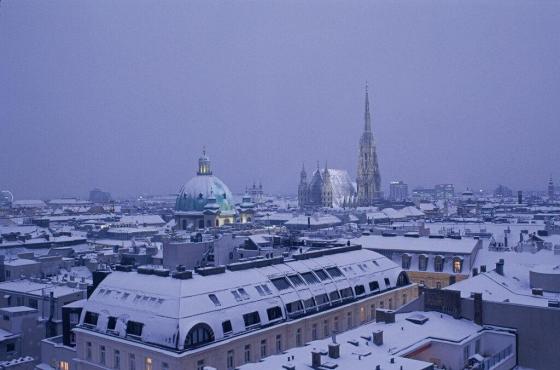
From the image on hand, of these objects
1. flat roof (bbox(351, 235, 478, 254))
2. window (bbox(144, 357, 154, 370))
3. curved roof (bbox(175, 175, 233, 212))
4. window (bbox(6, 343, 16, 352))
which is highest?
curved roof (bbox(175, 175, 233, 212))

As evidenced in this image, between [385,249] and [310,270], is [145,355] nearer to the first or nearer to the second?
[310,270]

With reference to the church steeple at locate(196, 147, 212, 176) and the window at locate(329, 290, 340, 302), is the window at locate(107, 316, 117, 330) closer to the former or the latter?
the window at locate(329, 290, 340, 302)

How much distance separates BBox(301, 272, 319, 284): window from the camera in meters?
45.4

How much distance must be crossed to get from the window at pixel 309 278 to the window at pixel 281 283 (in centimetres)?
232

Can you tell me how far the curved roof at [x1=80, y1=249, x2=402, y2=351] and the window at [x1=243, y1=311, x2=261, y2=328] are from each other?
240 millimetres

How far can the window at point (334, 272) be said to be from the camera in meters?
48.1

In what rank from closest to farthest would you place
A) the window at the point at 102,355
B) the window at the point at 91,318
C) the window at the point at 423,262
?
the window at the point at 102,355 → the window at the point at 91,318 → the window at the point at 423,262

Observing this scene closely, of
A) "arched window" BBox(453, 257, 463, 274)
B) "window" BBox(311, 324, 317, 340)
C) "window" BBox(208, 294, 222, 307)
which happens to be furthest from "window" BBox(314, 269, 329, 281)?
"arched window" BBox(453, 257, 463, 274)

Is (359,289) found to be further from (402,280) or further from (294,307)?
(294,307)

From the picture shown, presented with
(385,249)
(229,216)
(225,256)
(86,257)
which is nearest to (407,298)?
(385,249)

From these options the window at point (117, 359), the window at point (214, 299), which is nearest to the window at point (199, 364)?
the window at point (214, 299)

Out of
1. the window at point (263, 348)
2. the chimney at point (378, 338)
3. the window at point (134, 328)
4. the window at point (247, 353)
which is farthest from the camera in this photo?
the window at point (263, 348)

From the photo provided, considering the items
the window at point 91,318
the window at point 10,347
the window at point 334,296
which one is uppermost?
the window at point 334,296

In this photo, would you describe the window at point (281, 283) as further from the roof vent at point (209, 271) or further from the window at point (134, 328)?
the window at point (134, 328)
